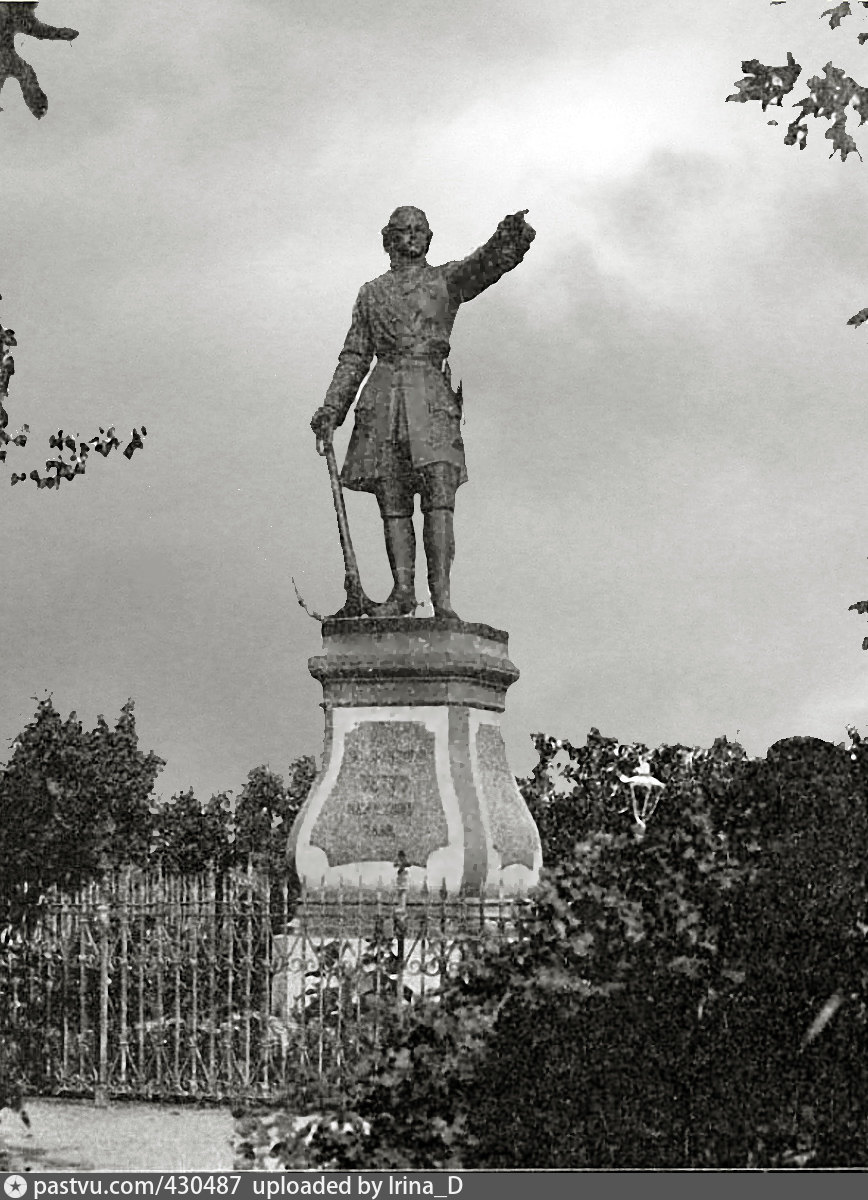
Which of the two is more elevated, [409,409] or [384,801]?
[409,409]

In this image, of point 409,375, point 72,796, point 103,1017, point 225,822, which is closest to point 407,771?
point 103,1017

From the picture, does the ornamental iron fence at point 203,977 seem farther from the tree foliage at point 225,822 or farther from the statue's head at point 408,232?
the tree foliage at point 225,822

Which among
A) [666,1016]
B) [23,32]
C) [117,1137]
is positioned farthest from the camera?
[117,1137]

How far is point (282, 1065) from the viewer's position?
10.3 meters

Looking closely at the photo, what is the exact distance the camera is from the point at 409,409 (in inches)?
473

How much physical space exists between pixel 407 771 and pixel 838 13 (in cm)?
606

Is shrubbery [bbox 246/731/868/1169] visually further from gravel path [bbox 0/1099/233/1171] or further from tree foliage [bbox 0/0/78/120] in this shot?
gravel path [bbox 0/1099/233/1171]

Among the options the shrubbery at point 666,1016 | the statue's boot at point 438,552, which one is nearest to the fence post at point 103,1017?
the statue's boot at point 438,552

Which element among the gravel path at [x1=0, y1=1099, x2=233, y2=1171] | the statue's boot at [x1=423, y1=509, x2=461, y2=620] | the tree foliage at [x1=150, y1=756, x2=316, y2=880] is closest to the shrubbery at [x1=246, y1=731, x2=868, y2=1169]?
the gravel path at [x1=0, y1=1099, x2=233, y2=1171]

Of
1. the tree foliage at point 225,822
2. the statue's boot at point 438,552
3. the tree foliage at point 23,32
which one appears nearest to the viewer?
the tree foliage at point 23,32

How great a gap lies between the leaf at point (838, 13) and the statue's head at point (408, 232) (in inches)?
225

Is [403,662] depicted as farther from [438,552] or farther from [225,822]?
[225,822]

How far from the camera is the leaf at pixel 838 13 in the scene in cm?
644

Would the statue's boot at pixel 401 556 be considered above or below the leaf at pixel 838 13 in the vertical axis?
below
